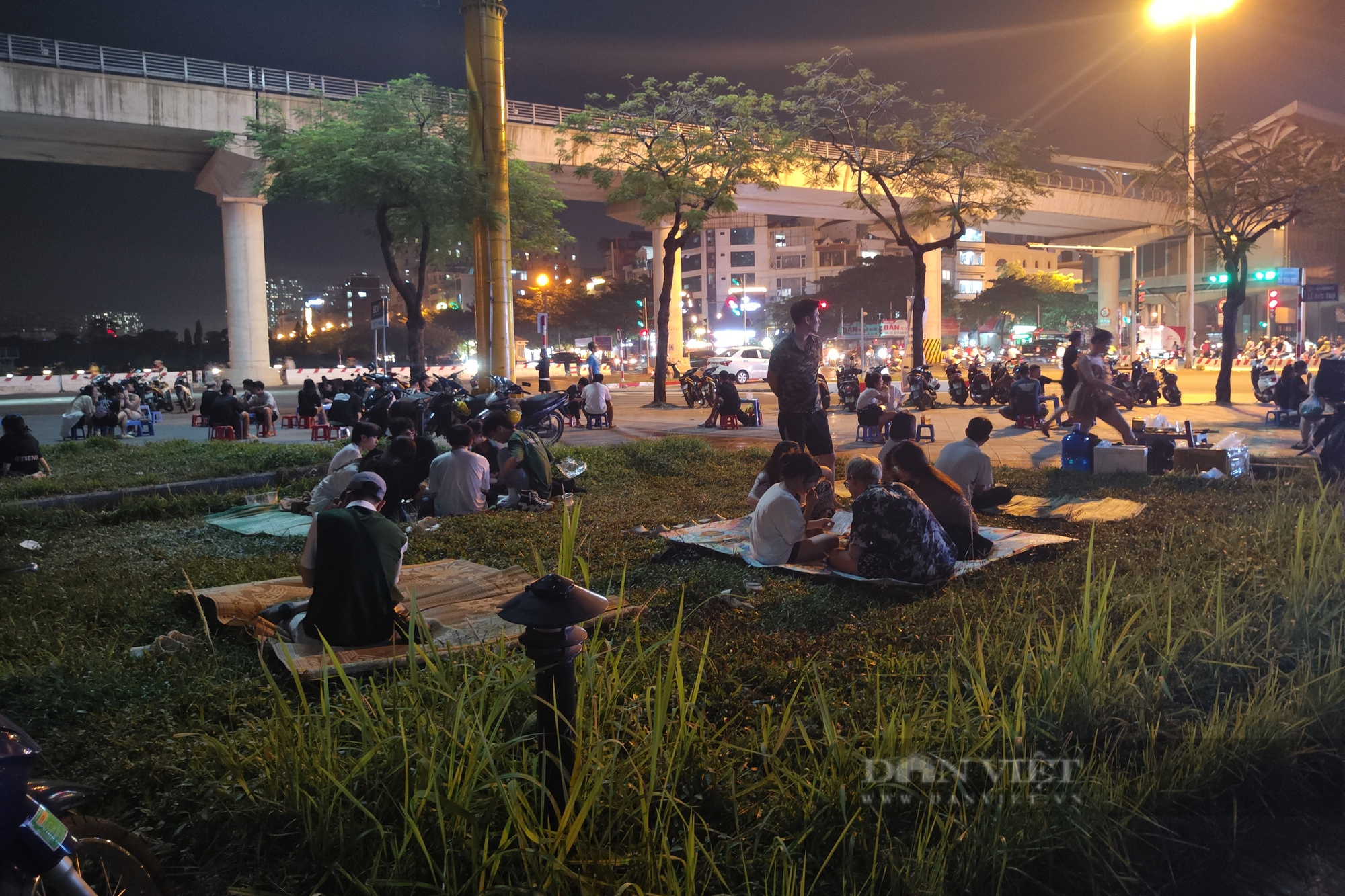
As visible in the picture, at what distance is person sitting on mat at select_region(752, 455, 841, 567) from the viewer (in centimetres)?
673

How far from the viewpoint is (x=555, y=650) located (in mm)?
2770

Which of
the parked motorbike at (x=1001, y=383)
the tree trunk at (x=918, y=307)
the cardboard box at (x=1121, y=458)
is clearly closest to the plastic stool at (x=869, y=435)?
the cardboard box at (x=1121, y=458)

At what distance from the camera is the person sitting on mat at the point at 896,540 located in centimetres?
617

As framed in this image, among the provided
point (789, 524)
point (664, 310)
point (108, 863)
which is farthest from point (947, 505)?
point (664, 310)

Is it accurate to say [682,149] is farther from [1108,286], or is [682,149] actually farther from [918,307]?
[1108,286]

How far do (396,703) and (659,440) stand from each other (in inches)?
451

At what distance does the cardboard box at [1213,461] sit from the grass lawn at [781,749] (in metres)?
5.35

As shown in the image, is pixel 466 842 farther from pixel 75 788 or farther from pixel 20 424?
pixel 20 424

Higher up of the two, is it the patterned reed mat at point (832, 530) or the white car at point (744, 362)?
the white car at point (744, 362)

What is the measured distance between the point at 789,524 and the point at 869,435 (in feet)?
32.6

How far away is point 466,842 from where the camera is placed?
2820 mm

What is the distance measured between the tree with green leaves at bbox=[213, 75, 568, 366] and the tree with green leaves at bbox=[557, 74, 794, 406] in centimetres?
431

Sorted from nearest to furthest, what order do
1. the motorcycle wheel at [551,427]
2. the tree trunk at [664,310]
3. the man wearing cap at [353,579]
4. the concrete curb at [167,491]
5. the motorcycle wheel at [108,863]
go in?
the motorcycle wheel at [108,863], the man wearing cap at [353,579], the concrete curb at [167,491], the motorcycle wheel at [551,427], the tree trunk at [664,310]

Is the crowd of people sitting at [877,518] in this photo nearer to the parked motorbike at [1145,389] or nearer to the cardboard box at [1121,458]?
the cardboard box at [1121,458]
